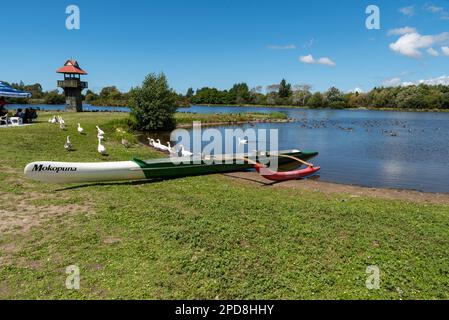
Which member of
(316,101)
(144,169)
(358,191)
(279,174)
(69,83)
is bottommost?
(358,191)

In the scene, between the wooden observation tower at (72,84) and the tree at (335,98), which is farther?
the tree at (335,98)

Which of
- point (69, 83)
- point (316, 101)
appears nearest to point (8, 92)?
point (69, 83)

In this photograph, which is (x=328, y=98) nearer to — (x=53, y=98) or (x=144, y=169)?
(x=53, y=98)

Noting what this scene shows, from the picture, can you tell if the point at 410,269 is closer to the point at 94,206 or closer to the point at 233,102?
the point at 94,206

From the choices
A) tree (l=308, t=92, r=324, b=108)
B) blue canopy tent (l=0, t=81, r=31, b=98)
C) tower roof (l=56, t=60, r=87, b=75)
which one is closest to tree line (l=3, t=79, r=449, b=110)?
tree (l=308, t=92, r=324, b=108)

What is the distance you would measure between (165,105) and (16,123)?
21.2 meters

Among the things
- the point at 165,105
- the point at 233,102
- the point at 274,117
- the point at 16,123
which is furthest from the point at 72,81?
the point at 233,102

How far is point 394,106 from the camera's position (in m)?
162

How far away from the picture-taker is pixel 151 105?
46.2 metres

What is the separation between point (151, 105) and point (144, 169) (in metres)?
32.8

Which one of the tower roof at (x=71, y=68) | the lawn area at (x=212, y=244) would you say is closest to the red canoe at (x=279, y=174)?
the lawn area at (x=212, y=244)

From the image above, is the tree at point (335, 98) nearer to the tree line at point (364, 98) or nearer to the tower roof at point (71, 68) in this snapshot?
the tree line at point (364, 98)

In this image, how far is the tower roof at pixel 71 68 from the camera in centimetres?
5547
